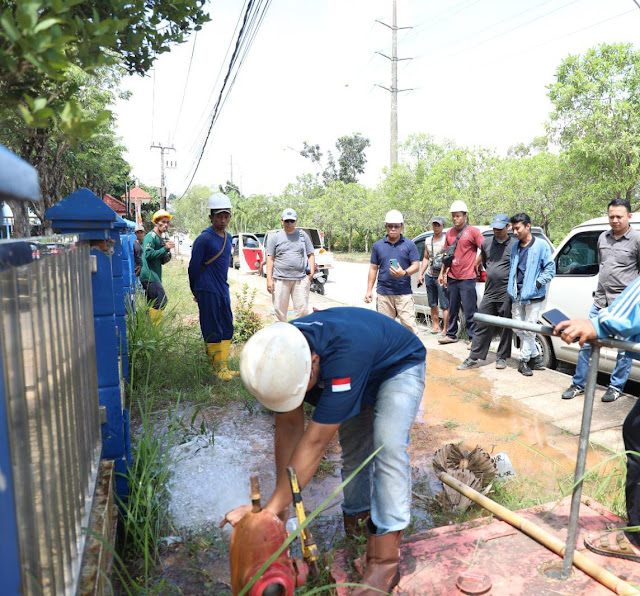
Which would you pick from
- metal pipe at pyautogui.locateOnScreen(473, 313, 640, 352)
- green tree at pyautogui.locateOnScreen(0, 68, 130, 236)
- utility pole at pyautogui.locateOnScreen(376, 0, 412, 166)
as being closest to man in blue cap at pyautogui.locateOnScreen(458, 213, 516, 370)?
metal pipe at pyautogui.locateOnScreen(473, 313, 640, 352)

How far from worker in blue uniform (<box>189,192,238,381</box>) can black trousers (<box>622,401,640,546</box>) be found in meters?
3.80

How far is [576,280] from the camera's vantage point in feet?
17.5

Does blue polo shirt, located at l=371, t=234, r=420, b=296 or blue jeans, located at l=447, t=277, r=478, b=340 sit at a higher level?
blue polo shirt, located at l=371, t=234, r=420, b=296

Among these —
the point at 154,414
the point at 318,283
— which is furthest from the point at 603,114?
the point at 154,414

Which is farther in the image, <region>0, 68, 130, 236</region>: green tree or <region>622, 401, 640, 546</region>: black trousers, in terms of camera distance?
<region>0, 68, 130, 236</region>: green tree

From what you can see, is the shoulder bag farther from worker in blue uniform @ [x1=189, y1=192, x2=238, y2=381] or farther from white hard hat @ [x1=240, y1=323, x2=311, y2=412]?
white hard hat @ [x1=240, y1=323, x2=311, y2=412]

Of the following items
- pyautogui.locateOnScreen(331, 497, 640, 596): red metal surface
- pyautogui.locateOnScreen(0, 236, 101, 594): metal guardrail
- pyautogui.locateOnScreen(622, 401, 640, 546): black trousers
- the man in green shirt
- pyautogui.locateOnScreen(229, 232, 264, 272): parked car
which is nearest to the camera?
pyautogui.locateOnScreen(0, 236, 101, 594): metal guardrail

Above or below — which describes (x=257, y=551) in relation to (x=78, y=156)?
below

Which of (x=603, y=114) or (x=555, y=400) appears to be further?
(x=603, y=114)

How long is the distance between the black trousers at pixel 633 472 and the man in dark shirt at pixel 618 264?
2139 millimetres

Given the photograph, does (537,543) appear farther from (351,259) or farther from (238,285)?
(351,259)

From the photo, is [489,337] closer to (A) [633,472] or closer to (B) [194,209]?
(A) [633,472]

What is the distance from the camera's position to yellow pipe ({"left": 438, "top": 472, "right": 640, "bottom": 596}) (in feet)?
6.97

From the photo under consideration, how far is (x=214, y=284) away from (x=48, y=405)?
12.6ft
